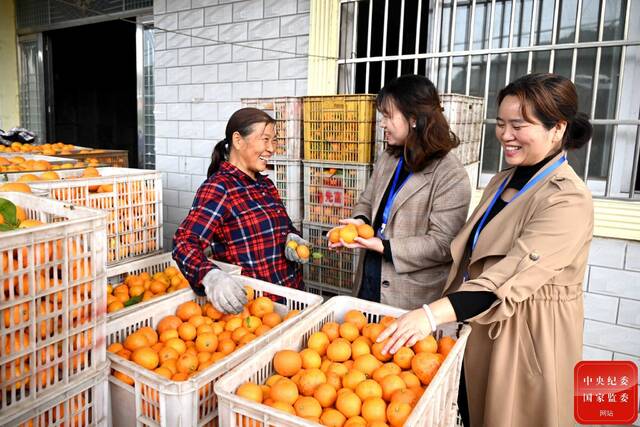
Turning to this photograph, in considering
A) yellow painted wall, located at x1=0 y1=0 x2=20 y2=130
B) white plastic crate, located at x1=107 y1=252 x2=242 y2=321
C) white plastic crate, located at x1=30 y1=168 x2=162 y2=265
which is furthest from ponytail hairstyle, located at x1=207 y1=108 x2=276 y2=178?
yellow painted wall, located at x1=0 y1=0 x2=20 y2=130

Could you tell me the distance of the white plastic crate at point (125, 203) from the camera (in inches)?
87.6

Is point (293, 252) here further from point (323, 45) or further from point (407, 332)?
point (323, 45)

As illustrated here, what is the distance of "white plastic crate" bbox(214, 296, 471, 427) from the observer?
1042 mm

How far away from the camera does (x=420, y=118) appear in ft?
7.07

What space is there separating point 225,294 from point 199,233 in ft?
1.47

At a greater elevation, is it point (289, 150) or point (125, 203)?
point (289, 150)

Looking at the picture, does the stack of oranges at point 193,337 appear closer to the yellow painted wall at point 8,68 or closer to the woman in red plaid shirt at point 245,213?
the woman in red plaid shirt at point 245,213

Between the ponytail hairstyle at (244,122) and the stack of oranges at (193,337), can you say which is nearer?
the stack of oranges at (193,337)

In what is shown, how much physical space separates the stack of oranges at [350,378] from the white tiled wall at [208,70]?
338 cm

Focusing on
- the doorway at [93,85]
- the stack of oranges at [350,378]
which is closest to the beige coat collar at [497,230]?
the stack of oranges at [350,378]

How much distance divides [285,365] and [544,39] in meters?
3.18

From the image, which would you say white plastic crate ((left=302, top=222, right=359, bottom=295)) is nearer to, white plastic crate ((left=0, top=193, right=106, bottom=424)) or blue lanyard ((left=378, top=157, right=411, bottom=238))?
blue lanyard ((left=378, top=157, right=411, bottom=238))

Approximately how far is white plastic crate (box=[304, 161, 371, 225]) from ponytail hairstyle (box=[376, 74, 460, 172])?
107 cm

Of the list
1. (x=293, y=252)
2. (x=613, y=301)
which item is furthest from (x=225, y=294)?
(x=613, y=301)
